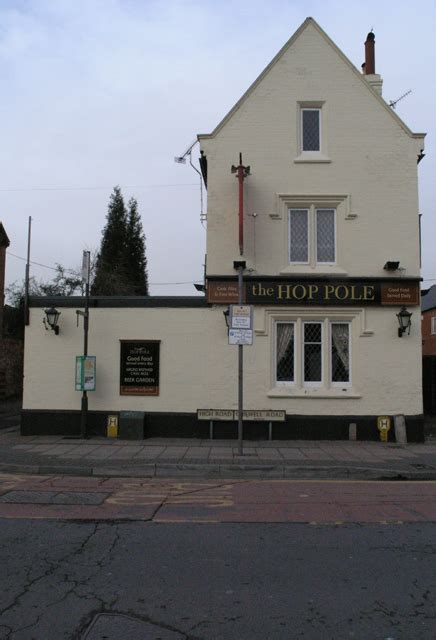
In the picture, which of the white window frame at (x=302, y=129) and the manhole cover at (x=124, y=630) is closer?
the manhole cover at (x=124, y=630)

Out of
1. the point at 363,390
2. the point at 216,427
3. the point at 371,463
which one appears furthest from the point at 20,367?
the point at 371,463

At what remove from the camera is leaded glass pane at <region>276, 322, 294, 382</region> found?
1377 centimetres

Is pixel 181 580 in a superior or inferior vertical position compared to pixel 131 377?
inferior

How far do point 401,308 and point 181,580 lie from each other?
10.2 metres

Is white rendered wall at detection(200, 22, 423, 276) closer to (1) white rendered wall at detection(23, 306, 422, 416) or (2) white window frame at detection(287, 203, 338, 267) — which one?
(2) white window frame at detection(287, 203, 338, 267)

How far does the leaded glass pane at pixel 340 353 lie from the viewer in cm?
1373

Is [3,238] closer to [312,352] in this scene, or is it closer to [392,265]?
[312,352]

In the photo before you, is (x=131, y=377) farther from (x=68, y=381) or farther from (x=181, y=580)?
(x=181, y=580)

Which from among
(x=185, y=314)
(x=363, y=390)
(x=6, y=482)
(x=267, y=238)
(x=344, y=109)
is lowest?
(x=6, y=482)

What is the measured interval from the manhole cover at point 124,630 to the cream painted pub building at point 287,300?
9.39 meters

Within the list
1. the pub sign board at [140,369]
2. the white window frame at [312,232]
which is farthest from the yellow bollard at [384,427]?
the pub sign board at [140,369]

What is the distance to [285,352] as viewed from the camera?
1381cm

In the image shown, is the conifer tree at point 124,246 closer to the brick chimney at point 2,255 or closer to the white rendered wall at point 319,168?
the brick chimney at point 2,255

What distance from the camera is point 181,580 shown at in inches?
189
